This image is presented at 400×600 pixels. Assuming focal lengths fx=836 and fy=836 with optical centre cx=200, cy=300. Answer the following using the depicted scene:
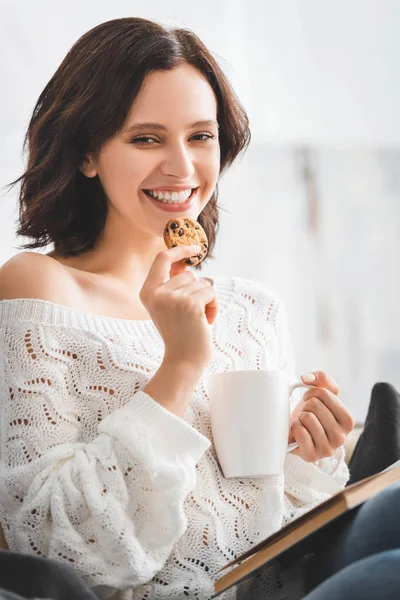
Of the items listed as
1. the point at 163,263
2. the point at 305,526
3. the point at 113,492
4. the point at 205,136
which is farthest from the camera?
the point at 205,136

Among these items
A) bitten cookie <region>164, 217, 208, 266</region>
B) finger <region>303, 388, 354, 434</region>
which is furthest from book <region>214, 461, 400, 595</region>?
bitten cookie <region>164, 217, 208, 266</region>

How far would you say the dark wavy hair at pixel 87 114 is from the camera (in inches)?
55.6

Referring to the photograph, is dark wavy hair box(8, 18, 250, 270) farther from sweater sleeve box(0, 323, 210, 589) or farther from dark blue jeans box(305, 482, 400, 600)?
dark blue jeans box(305, 482, 400, 600)

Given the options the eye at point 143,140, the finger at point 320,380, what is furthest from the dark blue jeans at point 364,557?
the eye at point 143,140

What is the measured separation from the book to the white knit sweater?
0.18 meters

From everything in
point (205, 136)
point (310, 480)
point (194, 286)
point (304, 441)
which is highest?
point (205, 136)

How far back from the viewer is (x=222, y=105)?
161cm

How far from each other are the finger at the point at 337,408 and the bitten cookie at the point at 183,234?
29 cm

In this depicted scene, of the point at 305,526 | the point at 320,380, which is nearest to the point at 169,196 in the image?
the point at 320,380

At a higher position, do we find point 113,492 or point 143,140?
point 143,140

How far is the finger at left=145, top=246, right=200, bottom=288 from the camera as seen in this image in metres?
1.22

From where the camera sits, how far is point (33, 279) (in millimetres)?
1339

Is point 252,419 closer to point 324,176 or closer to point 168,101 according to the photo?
point 168,101

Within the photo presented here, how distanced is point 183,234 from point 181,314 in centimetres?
25
